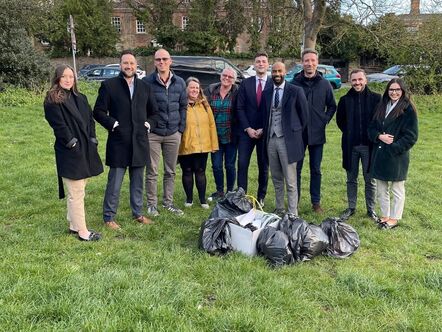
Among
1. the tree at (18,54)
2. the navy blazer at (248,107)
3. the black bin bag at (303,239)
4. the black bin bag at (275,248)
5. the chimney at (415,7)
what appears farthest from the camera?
the chimney at (415,7)

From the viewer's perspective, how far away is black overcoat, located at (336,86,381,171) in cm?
559

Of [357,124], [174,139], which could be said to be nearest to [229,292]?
[174,139]

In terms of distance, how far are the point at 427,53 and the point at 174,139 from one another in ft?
52.7

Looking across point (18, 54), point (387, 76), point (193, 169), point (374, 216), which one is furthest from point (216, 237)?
point (387, 76)

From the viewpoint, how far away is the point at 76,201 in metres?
4.77

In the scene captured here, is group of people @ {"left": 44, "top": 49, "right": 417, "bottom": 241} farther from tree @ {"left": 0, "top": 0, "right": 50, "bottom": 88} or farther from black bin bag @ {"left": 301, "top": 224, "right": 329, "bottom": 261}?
tree @ {"left": 0, "top": 0, "right": 50, "bottom": 88}

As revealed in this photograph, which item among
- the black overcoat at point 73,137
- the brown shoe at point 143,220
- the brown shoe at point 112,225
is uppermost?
the black overcoat at point 73,137

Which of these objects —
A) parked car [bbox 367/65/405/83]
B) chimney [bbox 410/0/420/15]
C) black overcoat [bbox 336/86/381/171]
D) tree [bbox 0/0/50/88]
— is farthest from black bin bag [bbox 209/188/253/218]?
chimney [bbox 410/0/420/15]

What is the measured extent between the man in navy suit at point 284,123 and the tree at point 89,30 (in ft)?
111

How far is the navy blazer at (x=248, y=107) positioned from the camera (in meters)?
5.73

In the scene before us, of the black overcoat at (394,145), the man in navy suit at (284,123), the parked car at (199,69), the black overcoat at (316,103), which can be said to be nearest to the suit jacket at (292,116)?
the man in navy suit at (284,123)

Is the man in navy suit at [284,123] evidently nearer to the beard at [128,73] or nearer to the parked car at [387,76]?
the beard at [128,73]

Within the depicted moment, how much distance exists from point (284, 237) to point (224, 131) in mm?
2274

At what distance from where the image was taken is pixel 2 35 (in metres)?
16.3
